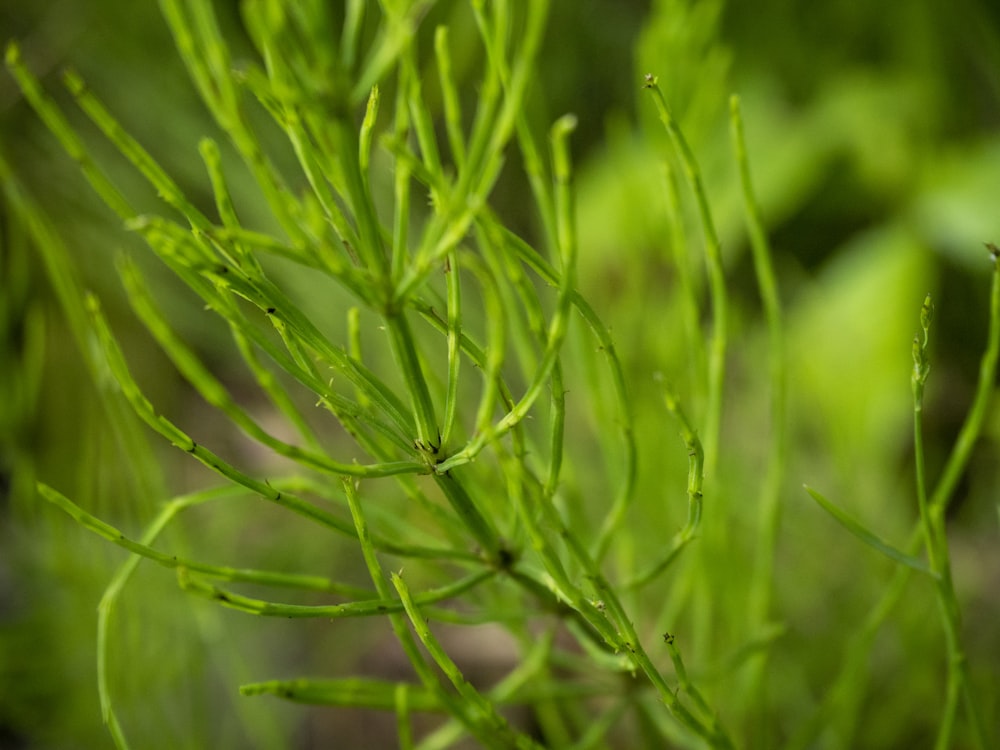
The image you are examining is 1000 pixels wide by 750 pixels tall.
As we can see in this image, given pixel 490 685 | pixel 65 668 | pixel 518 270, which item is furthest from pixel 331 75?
pixel 490 685

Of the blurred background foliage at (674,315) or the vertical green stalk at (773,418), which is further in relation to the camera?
the blurred background foliage at (674,315)

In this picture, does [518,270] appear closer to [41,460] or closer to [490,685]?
[490,685]

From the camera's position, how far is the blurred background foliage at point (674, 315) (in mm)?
473

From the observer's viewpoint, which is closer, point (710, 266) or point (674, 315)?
point (710, 266)

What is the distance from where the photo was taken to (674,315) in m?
0.38

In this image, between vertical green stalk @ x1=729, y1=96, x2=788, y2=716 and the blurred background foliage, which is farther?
the blurred background foliage

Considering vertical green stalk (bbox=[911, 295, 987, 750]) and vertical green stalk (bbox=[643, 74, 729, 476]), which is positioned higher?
vertical green stalk (bbox=[643, 74, 729, 476])

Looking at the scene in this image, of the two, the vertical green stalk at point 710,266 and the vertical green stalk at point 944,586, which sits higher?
the vertical green stalk at point 710,266

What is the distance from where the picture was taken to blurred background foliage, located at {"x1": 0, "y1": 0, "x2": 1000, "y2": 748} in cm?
47

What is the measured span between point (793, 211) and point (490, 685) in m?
0.47

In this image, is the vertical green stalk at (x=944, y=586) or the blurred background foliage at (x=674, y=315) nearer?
the vertical green stalk at (x=944, y=586)

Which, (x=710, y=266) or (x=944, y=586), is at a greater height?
(x=710, y=266)

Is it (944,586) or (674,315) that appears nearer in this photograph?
(944,586)

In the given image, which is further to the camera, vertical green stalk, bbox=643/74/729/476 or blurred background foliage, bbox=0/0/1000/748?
blurred background foliage, bbox=0/0/1000/748
